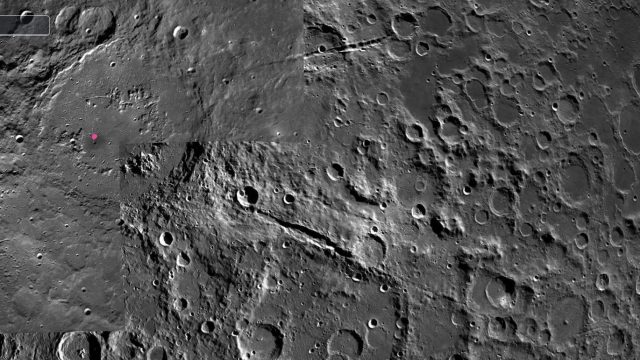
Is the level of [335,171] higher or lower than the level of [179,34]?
lower

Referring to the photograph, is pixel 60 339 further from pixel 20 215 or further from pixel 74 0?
pixel 74 0

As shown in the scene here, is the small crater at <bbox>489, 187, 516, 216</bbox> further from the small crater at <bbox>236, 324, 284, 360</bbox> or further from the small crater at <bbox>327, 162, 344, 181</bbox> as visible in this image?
the small crater at <bbox>236, 324, 284, 360</bbox>

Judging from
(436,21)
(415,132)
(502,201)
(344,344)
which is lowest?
(344,344)

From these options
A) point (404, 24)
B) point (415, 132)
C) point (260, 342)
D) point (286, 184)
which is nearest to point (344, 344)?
point (260, 342)

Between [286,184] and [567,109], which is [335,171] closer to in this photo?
[286,184]

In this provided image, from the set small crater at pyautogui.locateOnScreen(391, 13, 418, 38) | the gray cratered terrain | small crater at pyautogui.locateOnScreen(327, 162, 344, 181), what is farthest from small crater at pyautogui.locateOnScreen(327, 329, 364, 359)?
small crater at pyautogui.locateOnScreen(391, 13, 418, 38)

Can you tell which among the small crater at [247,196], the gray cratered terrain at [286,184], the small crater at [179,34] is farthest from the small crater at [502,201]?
the small crater at [179,34]

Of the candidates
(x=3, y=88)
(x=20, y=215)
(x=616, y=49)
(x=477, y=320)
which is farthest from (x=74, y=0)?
(x=616, y=49)

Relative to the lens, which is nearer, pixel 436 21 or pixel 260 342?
pixel 260 342

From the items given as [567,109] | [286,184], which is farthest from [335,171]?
[567,109]
